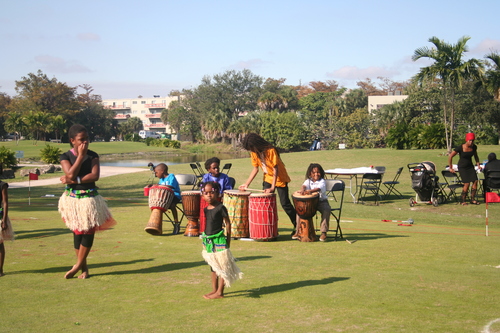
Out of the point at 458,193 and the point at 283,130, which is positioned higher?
the point at 283,130

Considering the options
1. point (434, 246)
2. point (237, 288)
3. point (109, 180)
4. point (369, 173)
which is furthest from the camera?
point (109, 180)

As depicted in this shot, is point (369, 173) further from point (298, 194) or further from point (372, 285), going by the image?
point (372, 285)

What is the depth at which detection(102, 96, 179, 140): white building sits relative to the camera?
127625 millimetres

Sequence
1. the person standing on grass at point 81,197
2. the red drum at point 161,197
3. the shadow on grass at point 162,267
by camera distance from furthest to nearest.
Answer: the red drum at point 161,197, the shadow on grass at point 162,267, the person standing on grass at point 81,197

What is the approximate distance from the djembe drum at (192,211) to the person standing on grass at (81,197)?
382 cm

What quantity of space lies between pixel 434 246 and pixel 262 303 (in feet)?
15.8

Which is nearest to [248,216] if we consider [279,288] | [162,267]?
[162,267]

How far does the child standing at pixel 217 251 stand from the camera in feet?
19.3

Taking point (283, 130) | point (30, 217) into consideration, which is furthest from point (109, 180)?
point (283, 130)

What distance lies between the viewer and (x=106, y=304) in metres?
5.70

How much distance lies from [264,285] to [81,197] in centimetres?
258

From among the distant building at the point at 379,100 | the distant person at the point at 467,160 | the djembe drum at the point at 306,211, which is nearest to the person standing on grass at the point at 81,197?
the djembe drum at the point at 306,211

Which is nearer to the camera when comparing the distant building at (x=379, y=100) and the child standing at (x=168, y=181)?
the child standing at (x=168, y=181)

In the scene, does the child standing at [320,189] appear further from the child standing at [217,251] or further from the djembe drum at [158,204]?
the child standing at [217,251]
